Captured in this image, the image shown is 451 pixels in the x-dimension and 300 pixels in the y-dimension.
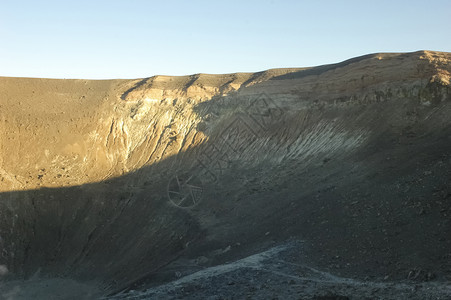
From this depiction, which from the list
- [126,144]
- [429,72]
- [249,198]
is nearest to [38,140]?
[126,144]

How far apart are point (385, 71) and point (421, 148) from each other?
8221 millimetres

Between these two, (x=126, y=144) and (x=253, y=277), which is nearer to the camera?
(x=253, y=277)

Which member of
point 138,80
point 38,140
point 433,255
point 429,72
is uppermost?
point 138,80

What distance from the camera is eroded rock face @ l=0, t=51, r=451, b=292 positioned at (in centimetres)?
1656

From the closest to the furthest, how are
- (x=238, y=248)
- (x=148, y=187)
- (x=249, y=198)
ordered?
1. (x=238, y=248)
2. (x=249, y=198)
3. (x=148, y=187)

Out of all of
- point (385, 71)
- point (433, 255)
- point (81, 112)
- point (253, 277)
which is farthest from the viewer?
point (81, 112)

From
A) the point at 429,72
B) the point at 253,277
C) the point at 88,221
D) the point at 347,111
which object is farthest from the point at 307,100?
the point at 253,277

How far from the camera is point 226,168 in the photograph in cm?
2936

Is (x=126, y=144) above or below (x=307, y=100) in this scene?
below

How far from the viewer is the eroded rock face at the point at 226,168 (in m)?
16.6

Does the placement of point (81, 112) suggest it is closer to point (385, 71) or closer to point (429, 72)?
point (385, 71)

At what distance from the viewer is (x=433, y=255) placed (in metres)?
11.9

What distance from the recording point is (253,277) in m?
13.6

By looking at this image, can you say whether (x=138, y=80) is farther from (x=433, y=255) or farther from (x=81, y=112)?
(x=433, y=255)
